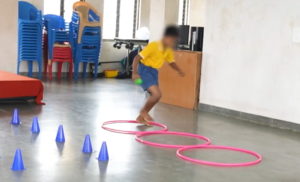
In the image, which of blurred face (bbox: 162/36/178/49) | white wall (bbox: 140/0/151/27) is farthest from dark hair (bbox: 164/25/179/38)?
white wall (bbox: 140/0/151/27)

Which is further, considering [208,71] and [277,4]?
[208,71]

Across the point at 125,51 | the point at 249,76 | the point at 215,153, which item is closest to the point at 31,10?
the point at 125,51

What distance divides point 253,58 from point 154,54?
5.87 ft

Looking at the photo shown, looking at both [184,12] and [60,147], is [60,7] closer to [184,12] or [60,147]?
[184,12]

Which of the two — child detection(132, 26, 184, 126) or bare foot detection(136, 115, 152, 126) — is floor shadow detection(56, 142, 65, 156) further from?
bare foot detection(136, 115, 152, 126)

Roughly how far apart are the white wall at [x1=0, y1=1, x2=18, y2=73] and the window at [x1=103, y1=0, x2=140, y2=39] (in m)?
3.76

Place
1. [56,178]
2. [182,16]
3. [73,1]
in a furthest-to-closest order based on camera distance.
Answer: [182,16] → [73,1] → [56,178]

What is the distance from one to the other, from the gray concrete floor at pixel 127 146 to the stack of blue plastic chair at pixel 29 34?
8.90 ft

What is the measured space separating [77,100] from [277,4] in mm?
3683

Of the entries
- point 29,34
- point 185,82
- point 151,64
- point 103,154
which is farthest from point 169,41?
point 29,34

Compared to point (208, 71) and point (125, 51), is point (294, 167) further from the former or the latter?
point (125, 51)

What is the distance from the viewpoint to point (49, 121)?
19.5 feet

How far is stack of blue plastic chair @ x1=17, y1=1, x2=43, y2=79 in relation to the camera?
403 inches

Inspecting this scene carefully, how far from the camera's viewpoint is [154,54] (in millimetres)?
5863
